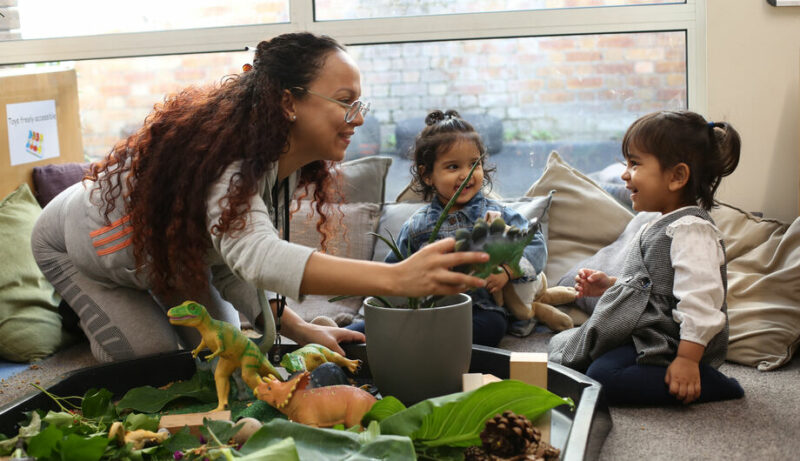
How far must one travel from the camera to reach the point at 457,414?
3.58ft

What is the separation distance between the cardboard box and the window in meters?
0.13

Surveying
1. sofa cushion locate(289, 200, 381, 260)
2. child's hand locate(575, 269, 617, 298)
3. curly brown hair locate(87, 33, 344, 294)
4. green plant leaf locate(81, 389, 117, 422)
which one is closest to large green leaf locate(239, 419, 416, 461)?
green plant leaf locate(81, 389, 117, 422)

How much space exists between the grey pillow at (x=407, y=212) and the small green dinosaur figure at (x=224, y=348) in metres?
1.43

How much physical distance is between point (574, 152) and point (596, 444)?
1879 millimetres

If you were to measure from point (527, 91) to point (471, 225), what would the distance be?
0.89 meters

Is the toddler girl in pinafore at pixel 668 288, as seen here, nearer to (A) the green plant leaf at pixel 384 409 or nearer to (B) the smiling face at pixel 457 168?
(B) the smiling face at pixel 457 168

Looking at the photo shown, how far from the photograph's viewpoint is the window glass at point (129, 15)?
3.13 m

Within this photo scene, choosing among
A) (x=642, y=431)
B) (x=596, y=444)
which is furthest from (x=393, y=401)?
(x=642, y=431)

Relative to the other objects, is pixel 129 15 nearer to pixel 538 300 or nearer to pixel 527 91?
pixel 527 91

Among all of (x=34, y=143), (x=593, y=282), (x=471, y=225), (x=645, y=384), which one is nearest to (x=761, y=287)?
(x=593, y=282)

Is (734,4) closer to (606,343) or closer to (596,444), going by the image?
(606,343)

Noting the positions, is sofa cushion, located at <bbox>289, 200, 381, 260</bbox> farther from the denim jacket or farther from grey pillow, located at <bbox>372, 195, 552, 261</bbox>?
the denim jacket

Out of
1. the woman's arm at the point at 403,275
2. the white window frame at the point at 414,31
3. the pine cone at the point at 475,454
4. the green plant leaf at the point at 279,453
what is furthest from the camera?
the white window frame at the point at 414,31

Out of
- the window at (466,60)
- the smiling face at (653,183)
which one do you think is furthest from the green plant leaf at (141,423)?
the window at (466,60)
